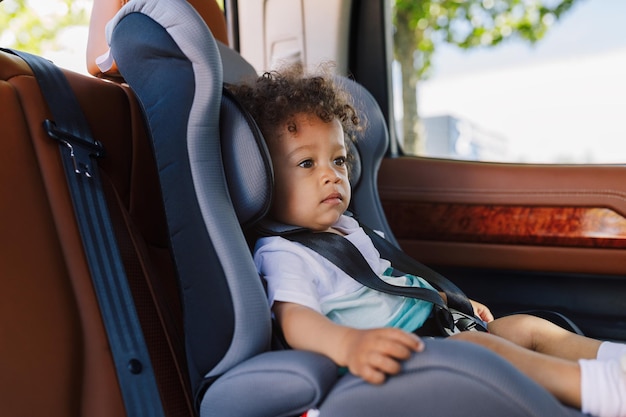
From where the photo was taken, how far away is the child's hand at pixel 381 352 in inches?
40.1

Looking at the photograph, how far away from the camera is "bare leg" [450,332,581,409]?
1120 millimetres

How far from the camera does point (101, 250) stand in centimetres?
132

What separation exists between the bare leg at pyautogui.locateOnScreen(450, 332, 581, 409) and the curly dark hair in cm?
67

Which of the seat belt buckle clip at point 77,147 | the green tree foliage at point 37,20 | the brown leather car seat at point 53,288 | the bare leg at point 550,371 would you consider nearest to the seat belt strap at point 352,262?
the bare leg at point 550,371

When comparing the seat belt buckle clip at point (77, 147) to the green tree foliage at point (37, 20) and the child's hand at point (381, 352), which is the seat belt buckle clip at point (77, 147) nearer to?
the child's hand at point (381, 352)

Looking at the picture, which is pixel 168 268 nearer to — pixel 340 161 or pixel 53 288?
pixel 53 288

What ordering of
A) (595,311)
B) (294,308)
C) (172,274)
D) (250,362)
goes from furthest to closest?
(595,311)
(172,274)
(294,308)
(250,362)

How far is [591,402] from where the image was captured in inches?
42.9

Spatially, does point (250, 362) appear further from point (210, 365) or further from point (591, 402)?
point (591, 402)

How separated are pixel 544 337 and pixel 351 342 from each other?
23.0 inches

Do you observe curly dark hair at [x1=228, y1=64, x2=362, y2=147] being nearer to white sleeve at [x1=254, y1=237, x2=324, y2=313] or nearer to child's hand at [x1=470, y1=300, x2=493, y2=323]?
white sleeve at [x1=254, y1=237, x2=324, y2=313]

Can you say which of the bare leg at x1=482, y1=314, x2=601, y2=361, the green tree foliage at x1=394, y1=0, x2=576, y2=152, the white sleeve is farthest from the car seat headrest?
the green tree foliage at x1=394, y1=0, x2=576, y2=152

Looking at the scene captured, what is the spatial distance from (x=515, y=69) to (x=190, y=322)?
2.15 m

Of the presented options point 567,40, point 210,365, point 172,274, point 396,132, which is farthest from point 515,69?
point 210,365
